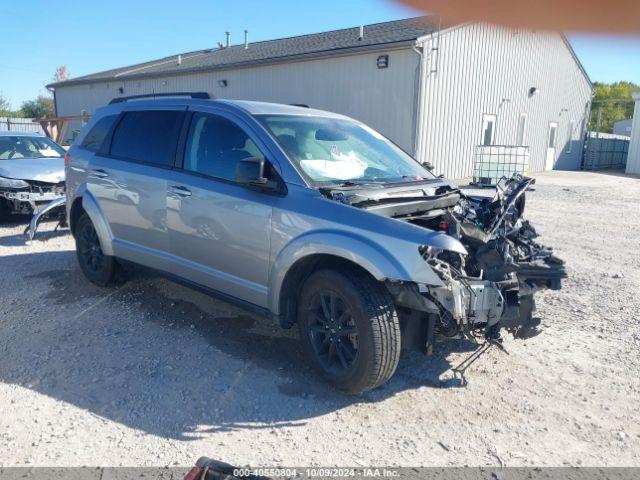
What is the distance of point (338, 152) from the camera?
14.1 ft

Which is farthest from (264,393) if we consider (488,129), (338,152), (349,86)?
(488,129)

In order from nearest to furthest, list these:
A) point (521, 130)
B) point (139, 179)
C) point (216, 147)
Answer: point (216, 147) → point (139, 179) → point (521, 130)

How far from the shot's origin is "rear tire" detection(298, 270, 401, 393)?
3244 mm

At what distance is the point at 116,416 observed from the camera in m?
3.22

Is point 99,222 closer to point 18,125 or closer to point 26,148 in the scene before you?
point 26,148

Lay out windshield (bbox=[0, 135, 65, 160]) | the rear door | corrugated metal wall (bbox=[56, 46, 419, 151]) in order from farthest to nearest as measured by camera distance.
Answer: corrugated metal wall (bbox=[56, 46, 419, 151]) → windshield (bbox=[0, 135, 65, 160]) → the rear door

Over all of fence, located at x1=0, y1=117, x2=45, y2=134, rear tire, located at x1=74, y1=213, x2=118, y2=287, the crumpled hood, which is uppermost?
fence, located at x1=0, y1=117, x2=45, y2=134

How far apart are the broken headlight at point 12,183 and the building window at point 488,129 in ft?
52.1

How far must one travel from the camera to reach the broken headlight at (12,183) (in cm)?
834

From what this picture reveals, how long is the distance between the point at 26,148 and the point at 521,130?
1933 centimetres

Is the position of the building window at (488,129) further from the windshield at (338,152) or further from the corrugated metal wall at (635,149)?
the windshield at (338,152)

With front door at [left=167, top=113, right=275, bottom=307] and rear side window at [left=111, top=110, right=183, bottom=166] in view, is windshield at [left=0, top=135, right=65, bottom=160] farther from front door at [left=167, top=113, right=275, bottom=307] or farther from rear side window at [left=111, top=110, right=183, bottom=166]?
front door at [left=167, top=113, right=275, bottom=307]

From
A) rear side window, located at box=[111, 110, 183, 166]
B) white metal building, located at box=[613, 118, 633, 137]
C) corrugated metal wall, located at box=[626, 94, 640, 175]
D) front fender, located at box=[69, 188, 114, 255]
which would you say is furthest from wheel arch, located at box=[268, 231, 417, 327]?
white metal building, located at box=[613, 118, 633, 137]

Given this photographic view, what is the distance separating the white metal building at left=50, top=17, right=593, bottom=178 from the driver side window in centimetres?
891
